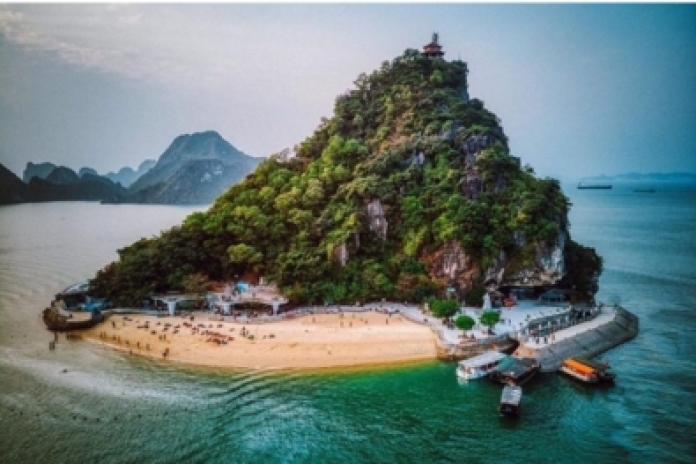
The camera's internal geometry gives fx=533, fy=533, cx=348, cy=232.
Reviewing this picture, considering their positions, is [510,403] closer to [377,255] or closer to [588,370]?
[588,370]

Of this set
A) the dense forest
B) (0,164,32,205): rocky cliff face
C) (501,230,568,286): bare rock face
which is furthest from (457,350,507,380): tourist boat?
(0,164,32,205): rocky cliff face

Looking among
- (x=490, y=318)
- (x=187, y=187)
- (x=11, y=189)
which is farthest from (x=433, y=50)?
(x=187, y=187)

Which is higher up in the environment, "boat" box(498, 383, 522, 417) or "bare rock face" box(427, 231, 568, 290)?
Result: "bare rock face" box(427, 231, 568, 290)

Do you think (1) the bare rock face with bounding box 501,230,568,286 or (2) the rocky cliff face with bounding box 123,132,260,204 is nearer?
(1) the bare rock face with bounding box 501,230,568,286

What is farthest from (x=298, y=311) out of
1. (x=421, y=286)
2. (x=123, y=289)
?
(x=123, y=289)

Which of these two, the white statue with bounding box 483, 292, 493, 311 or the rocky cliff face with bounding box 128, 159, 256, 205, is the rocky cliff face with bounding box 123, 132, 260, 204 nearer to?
the rocky cliff face with bounding box 128, 159, 256, 205

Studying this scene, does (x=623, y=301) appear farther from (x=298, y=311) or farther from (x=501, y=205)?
(x=298, y=311)

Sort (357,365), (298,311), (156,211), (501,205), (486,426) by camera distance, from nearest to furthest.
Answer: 1. (486,426)
2. (357,365)
3. (298,311)
4. (501,205)
5. (156,211)
